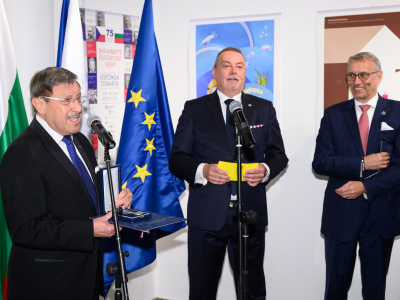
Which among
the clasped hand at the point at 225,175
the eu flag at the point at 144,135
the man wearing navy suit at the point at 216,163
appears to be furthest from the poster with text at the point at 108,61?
the clasped hand at the point at 225,175

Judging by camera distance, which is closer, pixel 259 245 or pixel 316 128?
pixel 259 245

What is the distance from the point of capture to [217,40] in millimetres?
3980

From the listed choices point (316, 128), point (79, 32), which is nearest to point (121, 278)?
point (79, 32)

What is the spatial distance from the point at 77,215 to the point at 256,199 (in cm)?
131

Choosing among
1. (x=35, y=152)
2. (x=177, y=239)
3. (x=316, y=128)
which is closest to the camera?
(x=35, y=152)

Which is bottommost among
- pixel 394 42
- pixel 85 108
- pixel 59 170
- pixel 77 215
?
pixel 77 215

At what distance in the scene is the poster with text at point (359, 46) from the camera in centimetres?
345

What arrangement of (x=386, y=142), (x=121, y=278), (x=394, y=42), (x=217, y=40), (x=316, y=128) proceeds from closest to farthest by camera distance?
1. (x=121, y=278)
2. (x=386, y=142)
3. (x=394, y=42)
4. (x=316, y=128)
5. (x=217, y=40)

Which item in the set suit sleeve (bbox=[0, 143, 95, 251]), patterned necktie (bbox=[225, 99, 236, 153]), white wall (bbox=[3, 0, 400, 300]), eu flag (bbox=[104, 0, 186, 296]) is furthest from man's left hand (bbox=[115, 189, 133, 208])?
white wall (bbox=[3, 0, 400, 300])

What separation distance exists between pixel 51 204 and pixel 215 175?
1061mm

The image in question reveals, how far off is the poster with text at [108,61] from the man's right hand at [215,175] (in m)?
1.21

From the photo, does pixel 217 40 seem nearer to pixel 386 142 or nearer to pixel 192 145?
pixel 192 145

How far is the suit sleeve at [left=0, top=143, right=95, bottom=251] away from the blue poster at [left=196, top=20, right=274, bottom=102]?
2.23 meters

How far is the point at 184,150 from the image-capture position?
3086 mm
